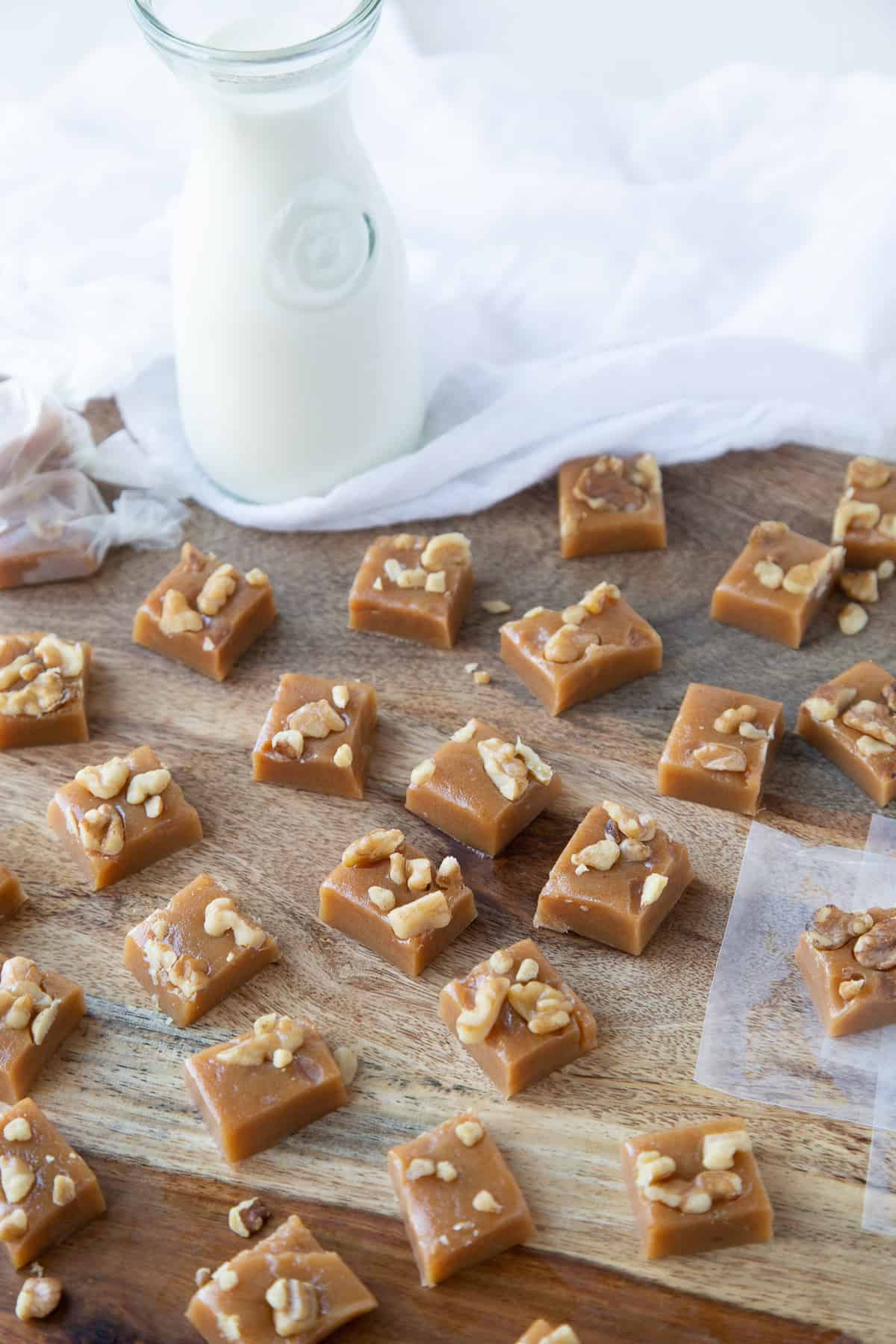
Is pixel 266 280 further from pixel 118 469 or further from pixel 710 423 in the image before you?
pixel 710 423

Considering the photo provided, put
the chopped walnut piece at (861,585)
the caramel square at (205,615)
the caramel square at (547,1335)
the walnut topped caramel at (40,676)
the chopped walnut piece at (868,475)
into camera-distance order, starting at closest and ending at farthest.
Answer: the caramel square at (547,1335), the walnut topped caramel at (40,676), the caramel square at (205,615), the chopped walnut piece at (861,585), the chopped walnut piece at (868,475)

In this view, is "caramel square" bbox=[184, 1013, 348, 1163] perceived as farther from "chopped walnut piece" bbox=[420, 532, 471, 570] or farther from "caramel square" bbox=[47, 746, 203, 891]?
"chopped walnut piece" bbox=[420, 532, 471, 570]

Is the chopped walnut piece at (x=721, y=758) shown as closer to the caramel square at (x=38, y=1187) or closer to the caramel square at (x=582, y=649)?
the caramel square at (x=582, y=649)

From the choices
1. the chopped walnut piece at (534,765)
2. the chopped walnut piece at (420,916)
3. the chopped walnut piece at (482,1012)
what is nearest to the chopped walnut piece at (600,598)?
the chopped walnut piece at (534,765)

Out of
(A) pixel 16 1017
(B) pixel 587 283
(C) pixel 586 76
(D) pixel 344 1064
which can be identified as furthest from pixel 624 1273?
(C) pixel 586 76

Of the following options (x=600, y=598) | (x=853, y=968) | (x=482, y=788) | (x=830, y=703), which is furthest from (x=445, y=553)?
(x=853, y=968)

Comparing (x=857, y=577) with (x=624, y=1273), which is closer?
(x=624, y=1273)
